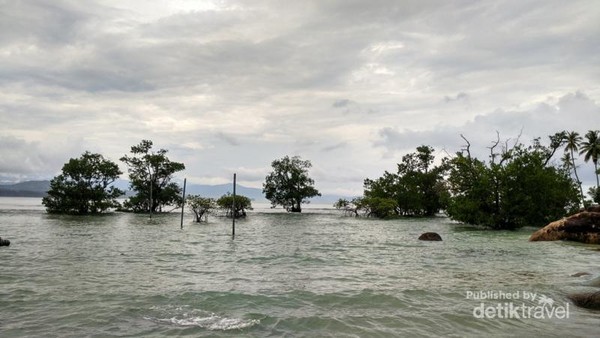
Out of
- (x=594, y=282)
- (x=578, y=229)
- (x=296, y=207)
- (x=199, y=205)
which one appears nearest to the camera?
(x=594, y=282)

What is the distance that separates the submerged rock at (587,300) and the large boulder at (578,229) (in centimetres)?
1855

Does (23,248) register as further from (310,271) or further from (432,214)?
(432,214)

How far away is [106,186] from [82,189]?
12.8 ft

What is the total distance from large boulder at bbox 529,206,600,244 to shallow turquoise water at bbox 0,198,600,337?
15.3 feet

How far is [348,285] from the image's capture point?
506 inches

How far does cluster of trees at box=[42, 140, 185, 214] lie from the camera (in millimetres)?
61031

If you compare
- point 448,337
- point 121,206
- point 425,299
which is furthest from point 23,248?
point 121,206

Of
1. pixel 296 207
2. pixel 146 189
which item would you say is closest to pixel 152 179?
pixel 146 189

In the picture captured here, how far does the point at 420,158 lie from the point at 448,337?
6768 cm

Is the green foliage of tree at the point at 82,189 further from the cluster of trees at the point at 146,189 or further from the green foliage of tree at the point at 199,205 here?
the green foliage of tree at the point at 199,205

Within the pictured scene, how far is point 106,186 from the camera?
65000 mm

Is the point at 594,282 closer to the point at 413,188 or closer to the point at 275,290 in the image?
the point at 275,290

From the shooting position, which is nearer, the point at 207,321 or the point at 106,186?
the point at 207,321

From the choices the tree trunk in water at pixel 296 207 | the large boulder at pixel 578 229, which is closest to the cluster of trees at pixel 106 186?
the tree trunk in water at pixel 296 207
